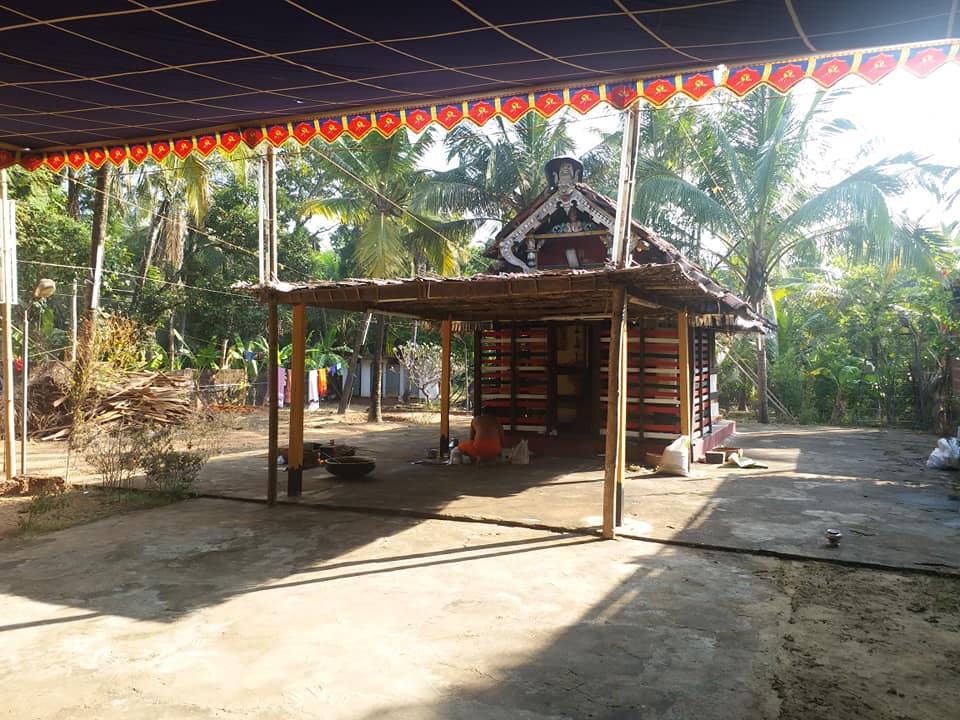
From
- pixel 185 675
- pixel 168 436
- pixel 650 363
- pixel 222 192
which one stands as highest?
pixel 222 192

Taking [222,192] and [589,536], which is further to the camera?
[222,192]

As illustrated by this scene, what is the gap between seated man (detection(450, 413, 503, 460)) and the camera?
35.4ft

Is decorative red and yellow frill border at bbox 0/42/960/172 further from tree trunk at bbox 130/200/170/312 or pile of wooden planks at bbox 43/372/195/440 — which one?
tree trunk at bbox 130/200/170/312

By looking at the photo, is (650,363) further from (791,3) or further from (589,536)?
(791,3)

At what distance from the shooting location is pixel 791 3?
3.07 meters

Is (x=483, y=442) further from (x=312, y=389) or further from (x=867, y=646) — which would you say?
(x=312, y=389)

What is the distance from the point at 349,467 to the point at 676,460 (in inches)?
185

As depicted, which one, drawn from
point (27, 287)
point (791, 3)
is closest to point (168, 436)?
point (791, 3)

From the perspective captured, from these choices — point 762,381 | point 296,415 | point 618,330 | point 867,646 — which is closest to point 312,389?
point 762,381

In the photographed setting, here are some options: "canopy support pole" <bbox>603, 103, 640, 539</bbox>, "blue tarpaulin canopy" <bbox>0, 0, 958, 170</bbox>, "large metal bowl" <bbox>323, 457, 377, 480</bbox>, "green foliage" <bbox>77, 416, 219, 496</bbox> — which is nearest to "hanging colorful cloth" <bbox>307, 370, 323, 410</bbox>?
"green foliage" <bbox>77, 416, 219, 496</bbox>

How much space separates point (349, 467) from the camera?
927cm

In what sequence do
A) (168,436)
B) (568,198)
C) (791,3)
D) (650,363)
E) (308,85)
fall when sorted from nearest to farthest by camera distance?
(791,3) < (308,85) < (168,436) < (650,363) < (568,198)

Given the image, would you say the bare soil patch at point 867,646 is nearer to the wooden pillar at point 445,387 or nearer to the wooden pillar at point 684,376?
the wooden pillar at point 684,376

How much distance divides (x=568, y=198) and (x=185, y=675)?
10667 mm
